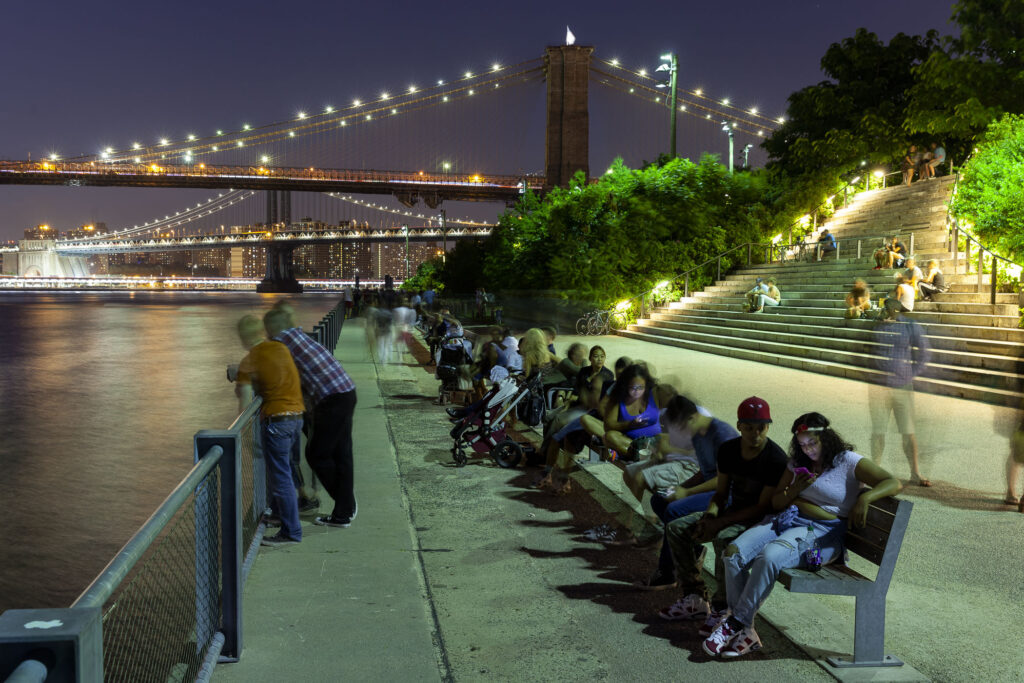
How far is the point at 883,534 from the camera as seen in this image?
157 inches

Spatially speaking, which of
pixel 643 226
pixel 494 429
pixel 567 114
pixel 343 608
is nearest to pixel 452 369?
pixel 494 429

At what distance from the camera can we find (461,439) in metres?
8.84

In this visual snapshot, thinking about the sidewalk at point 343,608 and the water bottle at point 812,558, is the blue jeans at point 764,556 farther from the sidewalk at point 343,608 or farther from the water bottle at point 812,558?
the sidewalk at point 343,608

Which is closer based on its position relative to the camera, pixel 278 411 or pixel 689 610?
pixel 689 610

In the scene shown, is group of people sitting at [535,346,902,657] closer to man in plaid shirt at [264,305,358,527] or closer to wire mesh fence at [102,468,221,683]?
man in plaid shirt at [264,305,358,527]

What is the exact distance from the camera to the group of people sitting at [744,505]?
13.5 ft

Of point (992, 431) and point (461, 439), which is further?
point (992, 431)

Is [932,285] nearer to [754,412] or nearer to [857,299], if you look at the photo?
[857,299]

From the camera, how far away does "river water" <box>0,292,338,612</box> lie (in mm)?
6141

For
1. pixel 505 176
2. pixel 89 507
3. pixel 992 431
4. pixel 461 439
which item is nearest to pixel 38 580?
pixel 89 507

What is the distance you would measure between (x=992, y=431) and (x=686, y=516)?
288 inches

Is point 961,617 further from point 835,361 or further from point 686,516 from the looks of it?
point 835,361

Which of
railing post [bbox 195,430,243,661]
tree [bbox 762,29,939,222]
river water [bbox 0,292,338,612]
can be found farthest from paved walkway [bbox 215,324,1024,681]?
tree [bbox 762,29,939,222]

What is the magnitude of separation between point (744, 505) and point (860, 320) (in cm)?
Answer: 1446
